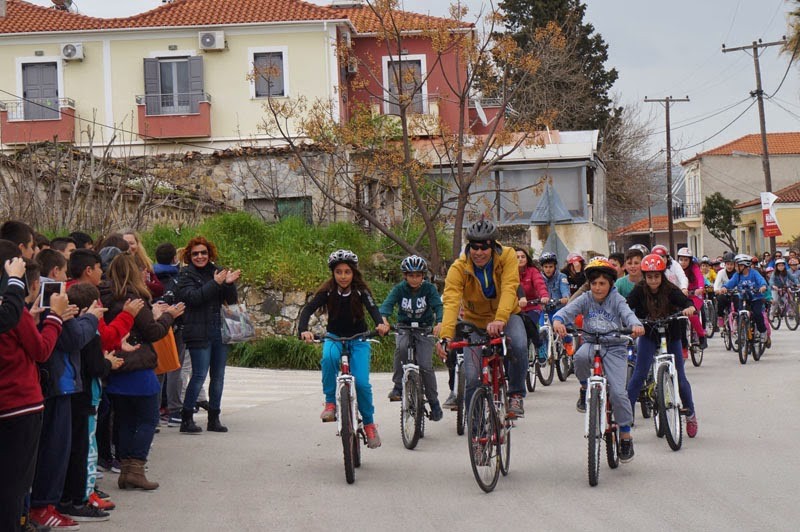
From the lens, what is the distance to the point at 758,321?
21188 mm

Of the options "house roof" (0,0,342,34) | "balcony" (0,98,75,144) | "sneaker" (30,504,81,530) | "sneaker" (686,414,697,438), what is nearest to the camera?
"sneaker" (30,504,81,530)

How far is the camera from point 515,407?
34.0 feet

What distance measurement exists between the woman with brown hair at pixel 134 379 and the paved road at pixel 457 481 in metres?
0.26

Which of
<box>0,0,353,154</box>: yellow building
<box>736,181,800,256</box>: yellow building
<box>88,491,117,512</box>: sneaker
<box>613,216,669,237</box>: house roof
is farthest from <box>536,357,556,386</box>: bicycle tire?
<box>613,216,669,237</box>: house roof

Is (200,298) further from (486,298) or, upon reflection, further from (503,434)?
(503,434)

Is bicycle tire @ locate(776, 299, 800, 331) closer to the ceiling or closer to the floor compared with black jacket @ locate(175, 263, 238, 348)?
closer to the floor

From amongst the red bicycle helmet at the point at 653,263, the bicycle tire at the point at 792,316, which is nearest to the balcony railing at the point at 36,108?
the bicycle tire at the point at 792,316

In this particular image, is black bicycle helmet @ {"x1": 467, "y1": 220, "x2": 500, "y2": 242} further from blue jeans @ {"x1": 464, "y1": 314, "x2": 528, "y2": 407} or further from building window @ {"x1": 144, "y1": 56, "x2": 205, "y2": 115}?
building window @ {"x1": 144, "y1": 56, "x2": 205, "y2": 115}

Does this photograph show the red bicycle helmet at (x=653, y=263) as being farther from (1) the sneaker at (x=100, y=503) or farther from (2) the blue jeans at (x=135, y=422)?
(1) the sneaker at (x=100, y=503)

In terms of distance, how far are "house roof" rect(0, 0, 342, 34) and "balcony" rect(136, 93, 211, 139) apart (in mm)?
2410

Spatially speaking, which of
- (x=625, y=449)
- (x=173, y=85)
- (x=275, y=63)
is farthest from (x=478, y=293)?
(x=173, y=85)

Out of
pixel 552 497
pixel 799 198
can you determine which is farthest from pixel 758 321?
pixel 799 198

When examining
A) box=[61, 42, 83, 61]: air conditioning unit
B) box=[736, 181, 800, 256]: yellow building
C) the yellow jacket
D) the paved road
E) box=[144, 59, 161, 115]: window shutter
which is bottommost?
the paved road

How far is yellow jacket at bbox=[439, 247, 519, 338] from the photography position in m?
9.73
